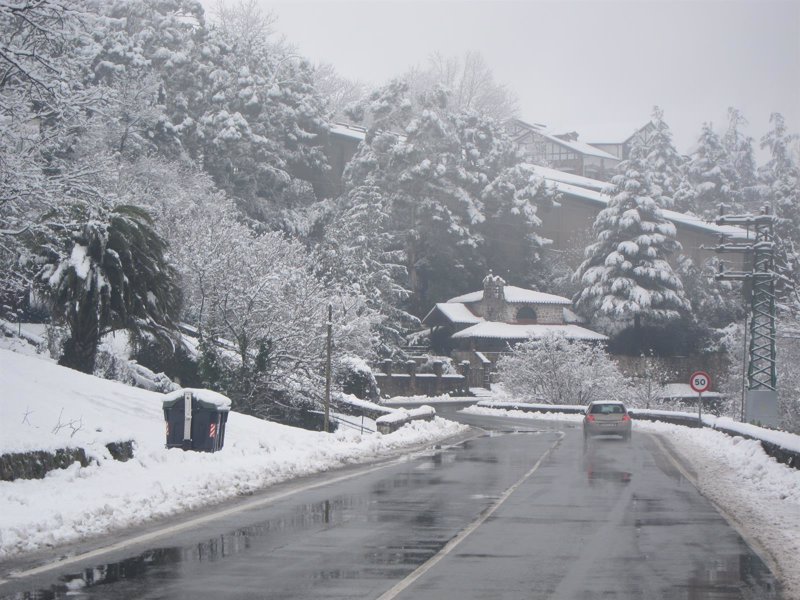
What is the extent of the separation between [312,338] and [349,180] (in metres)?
50.9

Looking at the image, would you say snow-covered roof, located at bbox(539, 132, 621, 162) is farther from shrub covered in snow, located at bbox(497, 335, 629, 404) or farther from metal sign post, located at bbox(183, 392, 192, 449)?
metal sign post, located at bbox(183, 392, 192, 449)

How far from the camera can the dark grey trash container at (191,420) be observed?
21.5 metres

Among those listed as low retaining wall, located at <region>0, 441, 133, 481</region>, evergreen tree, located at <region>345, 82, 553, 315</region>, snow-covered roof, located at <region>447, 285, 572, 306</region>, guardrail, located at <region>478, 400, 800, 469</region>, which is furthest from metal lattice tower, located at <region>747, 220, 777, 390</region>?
evergreen tree, located at <region>345, 82, 553, 315</region>

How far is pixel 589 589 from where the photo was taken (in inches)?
390

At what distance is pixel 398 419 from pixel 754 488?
1898 centimetres

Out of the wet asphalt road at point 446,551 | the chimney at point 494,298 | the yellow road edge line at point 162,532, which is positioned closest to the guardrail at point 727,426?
the wet asphalt road at point 446,551

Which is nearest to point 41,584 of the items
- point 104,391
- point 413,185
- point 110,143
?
point 104,391

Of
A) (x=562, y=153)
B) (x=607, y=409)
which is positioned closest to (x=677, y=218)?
(x=562, y=153)

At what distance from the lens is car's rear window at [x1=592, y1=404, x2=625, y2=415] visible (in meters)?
40.2

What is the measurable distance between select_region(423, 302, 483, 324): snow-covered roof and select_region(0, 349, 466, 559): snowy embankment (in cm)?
5699

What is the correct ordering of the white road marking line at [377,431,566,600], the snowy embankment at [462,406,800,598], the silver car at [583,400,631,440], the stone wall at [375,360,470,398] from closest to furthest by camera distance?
the white road marking line at [377,431,566,600] < the snowy embankment at [462,406,800,598] < the silver car at [583,400,631,440] < the stone wall at [375,360,470,398]

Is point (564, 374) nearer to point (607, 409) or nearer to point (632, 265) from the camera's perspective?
point (632, 265)

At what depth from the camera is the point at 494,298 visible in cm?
8744

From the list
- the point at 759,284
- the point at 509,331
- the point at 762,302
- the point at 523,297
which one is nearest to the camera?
the point at 762,302
